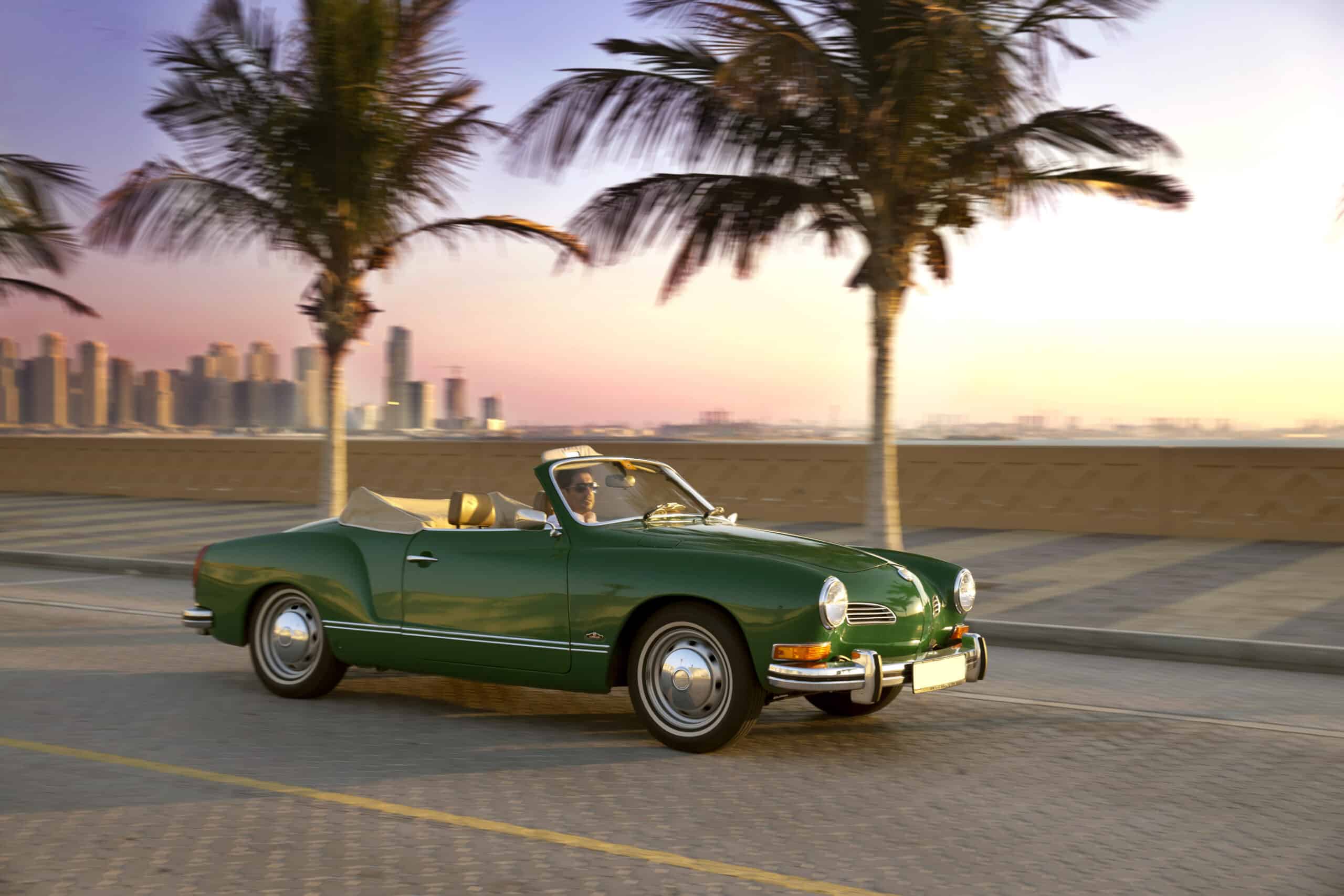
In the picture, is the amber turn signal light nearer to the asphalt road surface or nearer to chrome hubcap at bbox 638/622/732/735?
chrome hubcap at bbox 638/622/732/735

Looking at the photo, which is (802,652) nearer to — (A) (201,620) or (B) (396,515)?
(B) (396,515)

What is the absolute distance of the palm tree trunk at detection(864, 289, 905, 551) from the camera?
12688 millimetres

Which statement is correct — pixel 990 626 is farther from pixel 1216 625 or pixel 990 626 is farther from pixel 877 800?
pixel 877 800

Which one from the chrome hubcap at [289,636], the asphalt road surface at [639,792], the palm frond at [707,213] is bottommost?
the asphalt road surface at [639,792]

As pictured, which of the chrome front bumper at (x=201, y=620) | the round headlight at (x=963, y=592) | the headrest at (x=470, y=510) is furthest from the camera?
the chrome front bumper at (x=201, y=620)

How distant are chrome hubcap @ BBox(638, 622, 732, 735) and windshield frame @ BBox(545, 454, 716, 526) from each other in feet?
2.63

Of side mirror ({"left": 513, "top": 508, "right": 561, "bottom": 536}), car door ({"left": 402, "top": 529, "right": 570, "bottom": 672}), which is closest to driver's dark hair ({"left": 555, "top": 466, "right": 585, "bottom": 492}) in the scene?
side mirror ({"left": 513, "top": 508, "right": 561, "bottom": 536})

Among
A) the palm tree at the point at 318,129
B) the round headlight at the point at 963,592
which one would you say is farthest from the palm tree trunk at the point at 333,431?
the round headlight at the point at 963,592

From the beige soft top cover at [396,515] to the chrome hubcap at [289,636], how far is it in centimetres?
57

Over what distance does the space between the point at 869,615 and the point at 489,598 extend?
2.02m

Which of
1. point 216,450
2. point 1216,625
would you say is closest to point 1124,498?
point 1216,625

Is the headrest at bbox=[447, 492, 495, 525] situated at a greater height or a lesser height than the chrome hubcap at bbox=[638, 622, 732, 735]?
greater

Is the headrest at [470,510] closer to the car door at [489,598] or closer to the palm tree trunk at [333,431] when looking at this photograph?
the car door at [489,598]

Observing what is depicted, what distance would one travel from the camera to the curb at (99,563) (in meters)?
14.6
